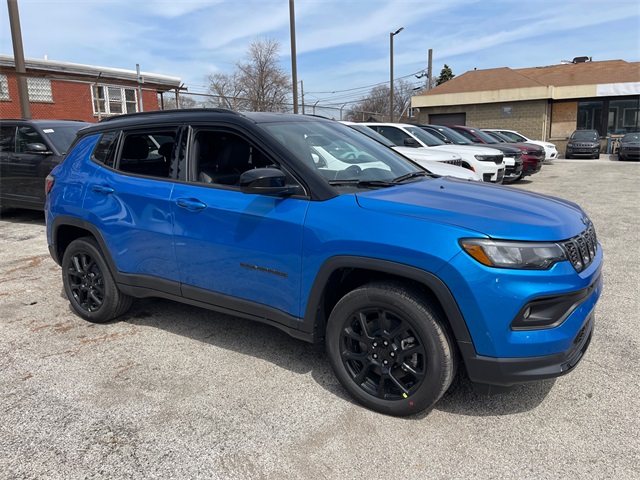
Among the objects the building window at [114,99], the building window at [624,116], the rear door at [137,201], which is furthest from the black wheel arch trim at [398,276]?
the building window at [624,116]

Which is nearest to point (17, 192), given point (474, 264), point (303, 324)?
point (303, 324)

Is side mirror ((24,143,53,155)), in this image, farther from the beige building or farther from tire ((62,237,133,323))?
the beige building

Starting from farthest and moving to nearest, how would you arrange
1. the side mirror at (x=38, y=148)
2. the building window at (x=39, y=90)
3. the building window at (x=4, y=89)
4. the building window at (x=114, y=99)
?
the building window at (x=114, y=99), the building window at (x=39, y=90), the building window at (x=4, y=89), the side mirror at (x=38, y=148)

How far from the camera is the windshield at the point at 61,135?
327 inches

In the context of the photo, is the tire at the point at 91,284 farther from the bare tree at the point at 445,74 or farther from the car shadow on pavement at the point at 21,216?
the bare tree at the point at 445,74

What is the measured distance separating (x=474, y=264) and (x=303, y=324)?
1.15 meters

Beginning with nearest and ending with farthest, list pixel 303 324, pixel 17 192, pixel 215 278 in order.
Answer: pixel 303 324 < pixel 215 278 < pixel 17 192

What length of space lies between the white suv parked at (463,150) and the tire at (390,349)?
7.71m

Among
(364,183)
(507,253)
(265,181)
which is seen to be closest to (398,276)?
(507,253)

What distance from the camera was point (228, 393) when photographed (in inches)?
124

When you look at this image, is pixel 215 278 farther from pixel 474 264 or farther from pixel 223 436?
pixel 474 264

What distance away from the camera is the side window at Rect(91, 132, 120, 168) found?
412 cm

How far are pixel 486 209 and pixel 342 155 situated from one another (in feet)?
3.91

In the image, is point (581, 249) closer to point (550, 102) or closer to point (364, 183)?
point (364, 183)
